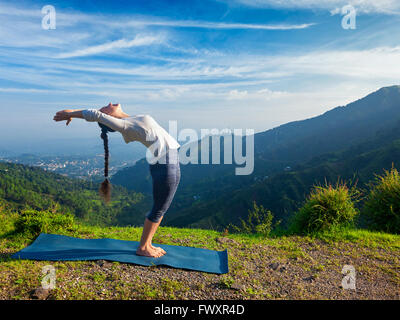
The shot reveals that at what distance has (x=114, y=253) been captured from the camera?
12.4 feet

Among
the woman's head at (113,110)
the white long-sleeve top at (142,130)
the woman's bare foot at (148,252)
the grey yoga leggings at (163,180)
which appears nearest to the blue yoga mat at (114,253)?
the woman's bare foot at (148,252)

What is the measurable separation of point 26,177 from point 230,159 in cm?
9280

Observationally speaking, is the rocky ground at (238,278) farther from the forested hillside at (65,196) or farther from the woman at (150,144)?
the forested hillside at (65,196)

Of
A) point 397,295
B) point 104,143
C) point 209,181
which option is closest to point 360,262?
point 397,295

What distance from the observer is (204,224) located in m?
50.4

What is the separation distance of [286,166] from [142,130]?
92.4 metres

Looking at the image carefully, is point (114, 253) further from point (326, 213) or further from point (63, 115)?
point (326, 213)

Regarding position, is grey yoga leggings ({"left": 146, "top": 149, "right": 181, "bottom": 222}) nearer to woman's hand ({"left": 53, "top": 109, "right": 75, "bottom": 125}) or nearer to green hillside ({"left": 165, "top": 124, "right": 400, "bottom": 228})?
woman's hand ({"left": 53, "top": 109, "right": 75, "bottom": 125})

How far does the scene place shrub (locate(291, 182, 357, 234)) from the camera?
516 centimetres

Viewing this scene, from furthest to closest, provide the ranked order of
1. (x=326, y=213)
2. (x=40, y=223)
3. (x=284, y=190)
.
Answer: (x=284, y=190), (x=326, y=213), (x=40, y=223)

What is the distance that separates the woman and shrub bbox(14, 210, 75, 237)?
1980mm

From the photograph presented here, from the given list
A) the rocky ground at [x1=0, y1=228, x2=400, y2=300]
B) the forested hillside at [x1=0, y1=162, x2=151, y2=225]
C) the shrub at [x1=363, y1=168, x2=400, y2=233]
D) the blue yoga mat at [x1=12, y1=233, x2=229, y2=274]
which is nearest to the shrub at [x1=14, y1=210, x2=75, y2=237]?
the blue yoga mat at [x1=12, y1=233, x2=229, y2=274]

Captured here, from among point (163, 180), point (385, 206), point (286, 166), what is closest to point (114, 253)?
point (163, 180)
